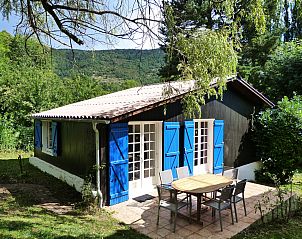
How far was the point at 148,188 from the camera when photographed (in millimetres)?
7820

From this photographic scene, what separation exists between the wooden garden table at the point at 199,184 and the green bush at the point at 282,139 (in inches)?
152

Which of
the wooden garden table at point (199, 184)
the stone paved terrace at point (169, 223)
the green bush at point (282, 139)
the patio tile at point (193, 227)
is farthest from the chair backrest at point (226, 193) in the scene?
the green bush at point (282, 139)

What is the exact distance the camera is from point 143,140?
303 inches

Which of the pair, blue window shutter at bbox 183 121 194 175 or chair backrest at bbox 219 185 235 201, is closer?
chair backrest at bbox 219 185 235 201

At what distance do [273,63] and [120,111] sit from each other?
11.9 metres

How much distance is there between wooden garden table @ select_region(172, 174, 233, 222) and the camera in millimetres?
5473

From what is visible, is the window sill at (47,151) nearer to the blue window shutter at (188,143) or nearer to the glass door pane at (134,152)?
the glass door pane at (134,152)

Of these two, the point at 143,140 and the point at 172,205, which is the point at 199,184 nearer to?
the point at 172,205

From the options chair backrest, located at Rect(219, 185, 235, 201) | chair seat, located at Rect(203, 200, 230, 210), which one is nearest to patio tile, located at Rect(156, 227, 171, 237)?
chair seat, located at Rect(203, 200, 230, 210)

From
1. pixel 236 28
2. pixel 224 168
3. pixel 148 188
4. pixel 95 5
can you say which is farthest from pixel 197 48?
pixel 224 168

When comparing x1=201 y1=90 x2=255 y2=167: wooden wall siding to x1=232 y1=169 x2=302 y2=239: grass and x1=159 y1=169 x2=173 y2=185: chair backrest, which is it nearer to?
x1=159 y1=169 x2=173 y2=185: chair backrest

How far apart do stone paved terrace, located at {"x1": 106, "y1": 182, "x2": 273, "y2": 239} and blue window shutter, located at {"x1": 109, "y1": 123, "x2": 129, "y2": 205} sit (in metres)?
0.27

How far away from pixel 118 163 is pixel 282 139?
655 cm

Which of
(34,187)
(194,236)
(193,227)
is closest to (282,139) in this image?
(193,227)
